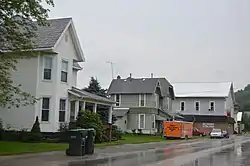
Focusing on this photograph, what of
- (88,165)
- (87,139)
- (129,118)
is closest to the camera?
(88,165)

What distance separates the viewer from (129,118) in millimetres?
65250

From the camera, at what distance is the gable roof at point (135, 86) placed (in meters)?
64.9

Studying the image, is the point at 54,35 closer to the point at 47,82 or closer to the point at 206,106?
the point at 47,82

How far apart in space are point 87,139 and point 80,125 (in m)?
9.53

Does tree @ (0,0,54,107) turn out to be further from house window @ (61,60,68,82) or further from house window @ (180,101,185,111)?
house window @ (180,101,185,111)

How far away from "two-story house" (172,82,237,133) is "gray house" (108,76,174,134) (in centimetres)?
1616

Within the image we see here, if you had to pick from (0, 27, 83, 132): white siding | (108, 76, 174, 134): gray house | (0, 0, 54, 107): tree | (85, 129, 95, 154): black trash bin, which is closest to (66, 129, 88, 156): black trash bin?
(85, 129, 95, 154): black trash bin

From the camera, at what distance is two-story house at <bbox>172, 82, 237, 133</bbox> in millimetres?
82438

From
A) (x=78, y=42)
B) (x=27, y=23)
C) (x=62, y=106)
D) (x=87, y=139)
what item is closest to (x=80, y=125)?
(x=62, y=106)

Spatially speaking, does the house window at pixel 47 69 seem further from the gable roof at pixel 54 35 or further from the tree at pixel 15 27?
the tree at pixel 15 27

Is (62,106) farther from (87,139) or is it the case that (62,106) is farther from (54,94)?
(87,139)

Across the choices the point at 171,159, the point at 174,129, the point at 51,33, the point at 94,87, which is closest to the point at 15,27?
the point at 171,159

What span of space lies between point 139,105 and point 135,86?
3379mm

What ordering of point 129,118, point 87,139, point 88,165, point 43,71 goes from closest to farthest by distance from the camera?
point 88,165 → point 87,139 → point 43,71 → point 129,118
